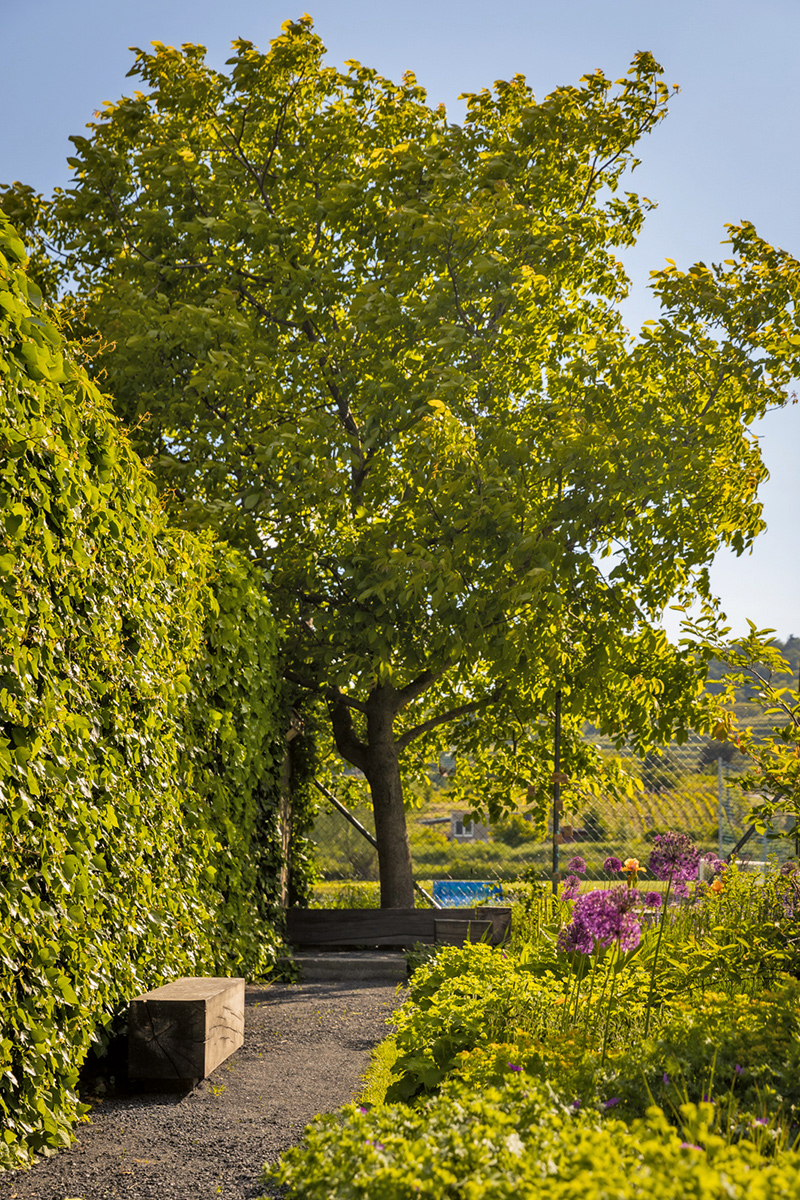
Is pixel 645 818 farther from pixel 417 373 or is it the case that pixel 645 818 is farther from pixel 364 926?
pixel 417 373

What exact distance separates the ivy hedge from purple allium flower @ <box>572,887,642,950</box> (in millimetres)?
2054

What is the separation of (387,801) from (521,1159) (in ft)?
25.0

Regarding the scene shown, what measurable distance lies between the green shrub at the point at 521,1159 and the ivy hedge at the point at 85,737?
1.45m

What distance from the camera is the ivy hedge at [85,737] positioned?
2984 millimetres

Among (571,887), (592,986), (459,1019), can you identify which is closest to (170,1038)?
(459,1019)

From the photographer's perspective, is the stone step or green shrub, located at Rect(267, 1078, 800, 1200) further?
the stone step

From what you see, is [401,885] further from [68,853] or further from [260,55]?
[260,55]

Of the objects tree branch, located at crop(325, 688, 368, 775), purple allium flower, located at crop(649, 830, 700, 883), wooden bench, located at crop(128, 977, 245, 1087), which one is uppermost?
tree branch, located at crop(325, 688, 368, 775)

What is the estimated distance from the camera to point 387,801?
9.30m

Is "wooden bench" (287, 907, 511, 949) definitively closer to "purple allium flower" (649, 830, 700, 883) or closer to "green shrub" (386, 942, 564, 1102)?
"purple allium flower" (649, 830, 700, 883)

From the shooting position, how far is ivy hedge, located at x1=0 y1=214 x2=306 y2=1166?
2984 mm

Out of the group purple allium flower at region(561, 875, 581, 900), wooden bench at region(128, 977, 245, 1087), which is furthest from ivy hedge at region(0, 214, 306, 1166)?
purple allium flower at region(561, 875, 581, 900)

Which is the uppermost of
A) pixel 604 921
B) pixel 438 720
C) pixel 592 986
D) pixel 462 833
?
pixel 438 720

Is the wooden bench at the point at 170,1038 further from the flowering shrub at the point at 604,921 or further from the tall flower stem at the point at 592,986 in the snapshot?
the flowering shrub at the point at 604,921
